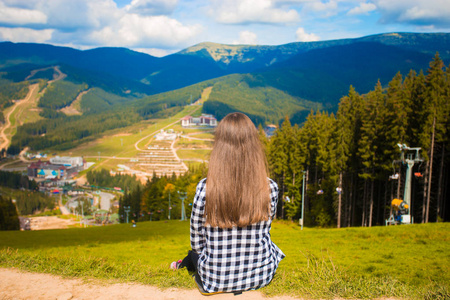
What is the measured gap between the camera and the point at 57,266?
6.25 meters

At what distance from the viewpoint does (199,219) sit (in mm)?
4348

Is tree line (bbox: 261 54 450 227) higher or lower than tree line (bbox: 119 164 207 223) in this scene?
higher

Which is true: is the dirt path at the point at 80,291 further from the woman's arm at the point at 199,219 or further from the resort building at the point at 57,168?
the resort building at the point at 57,168

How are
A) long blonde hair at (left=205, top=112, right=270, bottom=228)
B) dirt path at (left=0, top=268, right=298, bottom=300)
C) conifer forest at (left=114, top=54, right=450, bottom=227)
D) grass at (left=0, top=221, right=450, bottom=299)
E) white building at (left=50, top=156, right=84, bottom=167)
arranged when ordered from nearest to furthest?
long blonde hair at (left=205, top=112, right=270, bottom=228), dirt path at (left=0, top=268, right=298, bottom=300), grass at (left=0, top=221, right=450, bottom=299), conifer forest at (left=114, top=54, right=450, bottom=227), white building at (left=50, top=156, right=84, bottom=167)

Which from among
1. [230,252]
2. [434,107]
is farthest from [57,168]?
[230,252]

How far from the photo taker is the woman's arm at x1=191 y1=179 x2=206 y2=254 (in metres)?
4.21

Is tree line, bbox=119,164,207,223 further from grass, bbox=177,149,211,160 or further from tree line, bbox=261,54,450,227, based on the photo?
grass, bbox=177,149,211,160

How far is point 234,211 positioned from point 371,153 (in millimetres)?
25927

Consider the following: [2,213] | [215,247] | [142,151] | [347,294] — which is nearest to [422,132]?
[347,294]

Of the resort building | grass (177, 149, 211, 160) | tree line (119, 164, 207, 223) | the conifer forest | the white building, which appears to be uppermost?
the conifer forest

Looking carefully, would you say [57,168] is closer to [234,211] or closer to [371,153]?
[371,153]

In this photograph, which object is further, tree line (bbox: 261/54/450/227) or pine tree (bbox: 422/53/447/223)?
tree line (bbox: 261/54/450/227)

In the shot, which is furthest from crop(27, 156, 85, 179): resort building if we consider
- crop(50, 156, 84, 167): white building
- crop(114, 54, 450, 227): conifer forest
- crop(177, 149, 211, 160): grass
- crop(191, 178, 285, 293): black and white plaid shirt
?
crop(191, 178, 285, 293): black and white plaid shirt

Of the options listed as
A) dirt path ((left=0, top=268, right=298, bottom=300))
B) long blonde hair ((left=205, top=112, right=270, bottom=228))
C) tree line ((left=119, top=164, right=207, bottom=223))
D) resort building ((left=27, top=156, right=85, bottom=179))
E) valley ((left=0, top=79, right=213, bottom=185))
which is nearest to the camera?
long blonde hair ((left=205, top=112, right=270, bottom=228))
